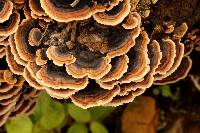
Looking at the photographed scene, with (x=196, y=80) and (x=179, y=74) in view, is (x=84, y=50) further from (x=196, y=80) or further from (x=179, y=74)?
(x=196, y=80)

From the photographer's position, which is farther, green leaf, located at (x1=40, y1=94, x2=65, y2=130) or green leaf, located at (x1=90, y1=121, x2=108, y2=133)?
green leaf, located at (x1=90, y1=121, x2=108, y2=133)

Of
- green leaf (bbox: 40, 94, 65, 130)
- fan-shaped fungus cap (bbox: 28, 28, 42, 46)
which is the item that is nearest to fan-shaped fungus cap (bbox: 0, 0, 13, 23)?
fan-shaped fungus cap (bbox: 28, 28, 42, 46)

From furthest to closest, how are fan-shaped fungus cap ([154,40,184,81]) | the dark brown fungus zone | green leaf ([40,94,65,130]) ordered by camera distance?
green leaf ([40,94,65,130]) < the dark brown fungus zone < fan-shaped fungus cap ([154,40,184,81])

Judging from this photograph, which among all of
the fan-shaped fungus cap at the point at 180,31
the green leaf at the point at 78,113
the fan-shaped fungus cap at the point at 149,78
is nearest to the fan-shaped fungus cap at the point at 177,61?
the fan-shaped fungus cap at the point at 180,31

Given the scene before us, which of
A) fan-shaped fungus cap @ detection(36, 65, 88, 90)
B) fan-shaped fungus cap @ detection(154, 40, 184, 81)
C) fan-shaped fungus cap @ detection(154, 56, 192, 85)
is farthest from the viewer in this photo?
fan-shaped fungus cap @ detection(154, 56, 192, 85)

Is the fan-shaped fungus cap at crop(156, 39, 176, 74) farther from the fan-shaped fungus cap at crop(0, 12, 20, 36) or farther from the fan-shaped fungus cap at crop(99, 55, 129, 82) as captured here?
the fan-shaped fungus cap at crop(0, 12, 20, 36)

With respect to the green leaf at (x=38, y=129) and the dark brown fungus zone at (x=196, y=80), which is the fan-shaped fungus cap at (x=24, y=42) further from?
the dark brown fungus zone at (x=196, y=80)

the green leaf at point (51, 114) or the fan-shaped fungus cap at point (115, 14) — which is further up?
the fan-shaped fungus cap at point (115, 14)
